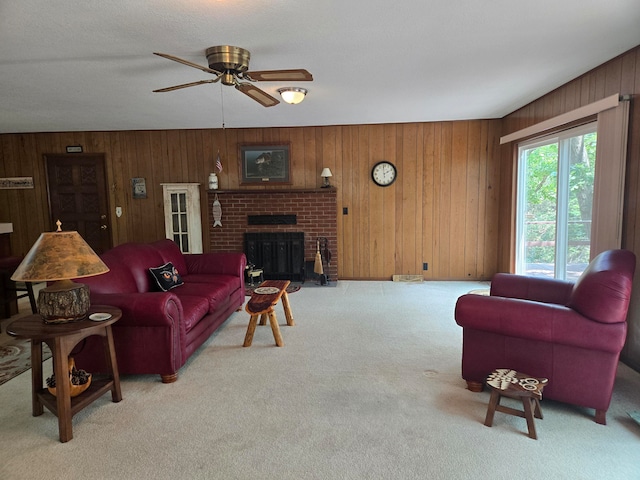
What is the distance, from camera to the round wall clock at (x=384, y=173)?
556 centimetres

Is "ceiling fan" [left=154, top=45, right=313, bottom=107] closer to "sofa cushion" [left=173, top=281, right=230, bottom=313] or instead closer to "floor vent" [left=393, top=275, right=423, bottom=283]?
"sofa cushion" [left=173, top=281, right=230, bottom=313]

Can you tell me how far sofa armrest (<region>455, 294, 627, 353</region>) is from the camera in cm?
201

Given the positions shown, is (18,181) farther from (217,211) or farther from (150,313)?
(150,313)

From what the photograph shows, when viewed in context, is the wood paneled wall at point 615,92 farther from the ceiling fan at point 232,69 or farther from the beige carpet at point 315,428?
the ceiling fan at point 232,69

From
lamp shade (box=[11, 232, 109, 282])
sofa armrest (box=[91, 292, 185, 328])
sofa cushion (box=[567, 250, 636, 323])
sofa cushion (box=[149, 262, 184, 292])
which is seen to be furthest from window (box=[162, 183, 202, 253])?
sofa cushion (box=[567, 250, 636, 323])

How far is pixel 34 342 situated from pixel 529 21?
358 cm

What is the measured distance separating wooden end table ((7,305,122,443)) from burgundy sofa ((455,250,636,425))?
2217 millimetres

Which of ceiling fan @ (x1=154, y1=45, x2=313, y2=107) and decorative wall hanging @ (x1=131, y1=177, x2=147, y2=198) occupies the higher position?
ceiling fan @ (x1=154, y1=45, x2=313, y2=107)

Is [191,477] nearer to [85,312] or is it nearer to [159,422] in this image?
[159,422]

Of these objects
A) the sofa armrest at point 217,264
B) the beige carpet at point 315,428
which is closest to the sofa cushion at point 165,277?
the sofa armrest at point 217,264

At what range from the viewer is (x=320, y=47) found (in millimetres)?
2701

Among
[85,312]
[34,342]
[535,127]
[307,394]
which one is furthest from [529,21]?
[34,342]

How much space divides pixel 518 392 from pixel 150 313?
227 centimetres

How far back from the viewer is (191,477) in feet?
5.69
